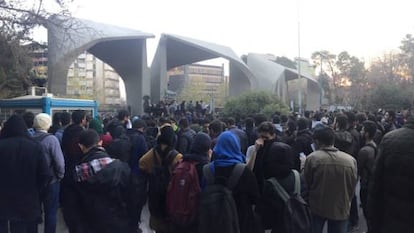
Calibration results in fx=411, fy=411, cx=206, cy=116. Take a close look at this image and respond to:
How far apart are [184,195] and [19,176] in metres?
1.73

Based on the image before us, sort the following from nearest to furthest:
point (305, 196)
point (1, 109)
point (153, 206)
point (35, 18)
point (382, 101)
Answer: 1. point (153, 206)
2. point (305, 196)
3. point (35, 18)
4. point (1, 109)
5. point (382, 101)

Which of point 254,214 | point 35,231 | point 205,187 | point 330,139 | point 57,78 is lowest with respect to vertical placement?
point 35,231

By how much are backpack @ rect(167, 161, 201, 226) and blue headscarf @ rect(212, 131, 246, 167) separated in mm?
283

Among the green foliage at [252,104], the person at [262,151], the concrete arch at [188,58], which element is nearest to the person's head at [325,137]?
the person at [262,151]

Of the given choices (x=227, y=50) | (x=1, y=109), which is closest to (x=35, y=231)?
(x=1, y=109)

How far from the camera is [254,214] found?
383cm

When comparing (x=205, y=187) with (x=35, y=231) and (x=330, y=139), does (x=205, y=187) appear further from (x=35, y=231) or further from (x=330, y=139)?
(x=35, y=231)

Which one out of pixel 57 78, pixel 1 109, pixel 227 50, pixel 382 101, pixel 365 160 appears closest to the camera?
pixel 365 160

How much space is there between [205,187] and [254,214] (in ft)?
1.78

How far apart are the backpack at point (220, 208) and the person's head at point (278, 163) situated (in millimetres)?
457

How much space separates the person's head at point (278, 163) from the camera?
3939 mm

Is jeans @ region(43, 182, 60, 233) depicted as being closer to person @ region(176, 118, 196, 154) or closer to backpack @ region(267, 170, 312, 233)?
person @ region(176, 118, 196, 154)

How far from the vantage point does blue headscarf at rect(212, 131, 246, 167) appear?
368 cm

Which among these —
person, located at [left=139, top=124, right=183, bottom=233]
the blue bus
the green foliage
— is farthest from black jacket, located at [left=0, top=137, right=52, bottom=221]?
the green foliage
